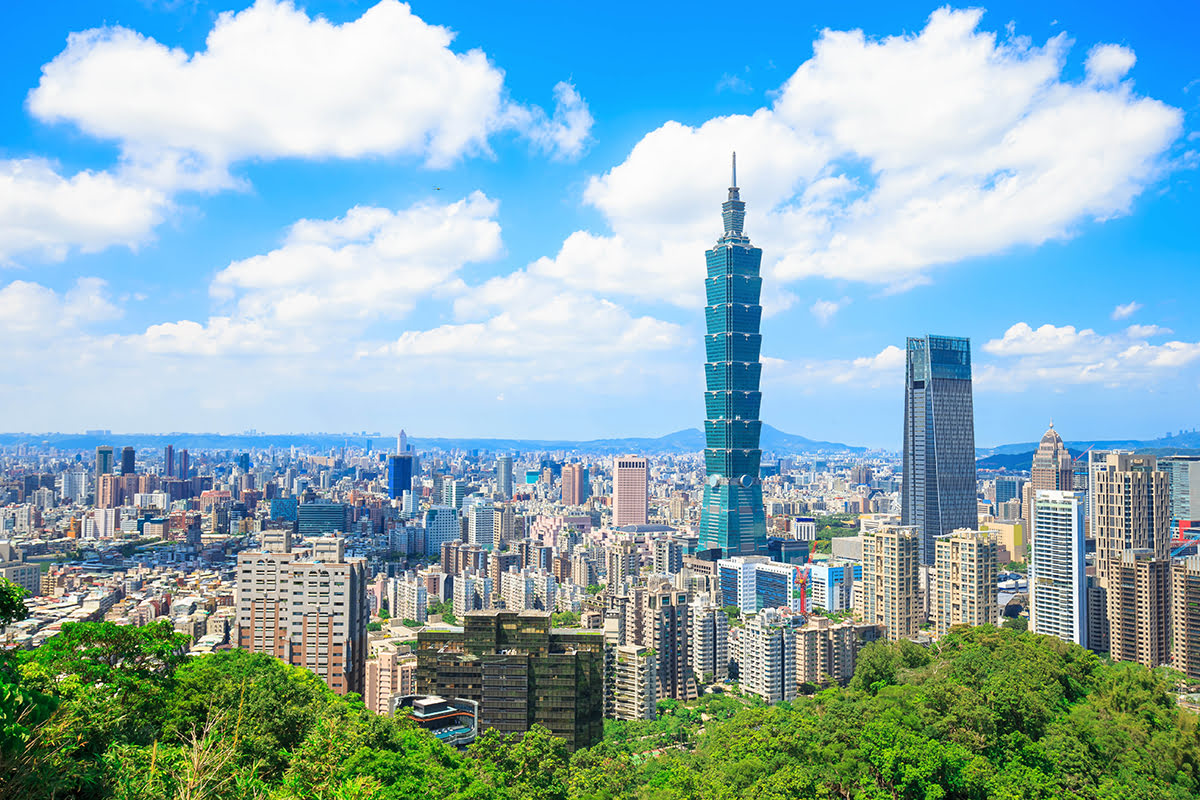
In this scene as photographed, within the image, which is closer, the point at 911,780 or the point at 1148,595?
the point at 911,780

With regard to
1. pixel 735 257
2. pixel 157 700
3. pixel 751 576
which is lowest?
pixel 751 576

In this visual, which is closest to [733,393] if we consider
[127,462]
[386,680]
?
[386,680]

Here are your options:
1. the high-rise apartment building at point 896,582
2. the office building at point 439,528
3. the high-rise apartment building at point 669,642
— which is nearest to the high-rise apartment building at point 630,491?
the office building at point 439,528

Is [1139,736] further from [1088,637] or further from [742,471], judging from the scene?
[742,471]

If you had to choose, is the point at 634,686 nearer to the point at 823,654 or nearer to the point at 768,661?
the point at 768,661

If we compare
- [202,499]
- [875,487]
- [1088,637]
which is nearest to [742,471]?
[1088,637]
